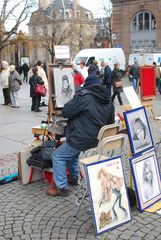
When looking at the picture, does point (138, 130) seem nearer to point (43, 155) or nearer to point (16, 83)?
point (43, 155)

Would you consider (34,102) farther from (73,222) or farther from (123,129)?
(73,222)

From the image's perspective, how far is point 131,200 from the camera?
4.69m

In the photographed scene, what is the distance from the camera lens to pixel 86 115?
4.66 m

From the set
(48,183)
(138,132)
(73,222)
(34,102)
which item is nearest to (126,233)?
(73,222)

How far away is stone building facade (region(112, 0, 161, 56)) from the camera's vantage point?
43531 millimetres

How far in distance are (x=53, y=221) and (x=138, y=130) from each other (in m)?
1.50

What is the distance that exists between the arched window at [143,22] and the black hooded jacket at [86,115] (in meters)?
41.6


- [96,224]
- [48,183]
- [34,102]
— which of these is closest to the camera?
[96,224]

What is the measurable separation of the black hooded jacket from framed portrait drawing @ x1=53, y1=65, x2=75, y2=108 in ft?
3.58

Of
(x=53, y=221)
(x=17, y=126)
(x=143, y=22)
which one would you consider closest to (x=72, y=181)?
(x=53, y=221)

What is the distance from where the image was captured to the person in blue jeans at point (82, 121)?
15.1ft

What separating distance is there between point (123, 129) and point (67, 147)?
4.17ft

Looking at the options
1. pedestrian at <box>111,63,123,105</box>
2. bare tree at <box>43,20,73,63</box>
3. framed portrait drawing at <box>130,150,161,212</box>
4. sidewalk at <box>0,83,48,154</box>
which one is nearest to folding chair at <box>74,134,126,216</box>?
framed portrait drawing at <box>130,150,161,212</box>

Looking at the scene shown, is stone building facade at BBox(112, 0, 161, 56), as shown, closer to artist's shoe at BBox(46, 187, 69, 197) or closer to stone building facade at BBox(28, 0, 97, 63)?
stone building facade at BBox(28, 0, 97, 63)
